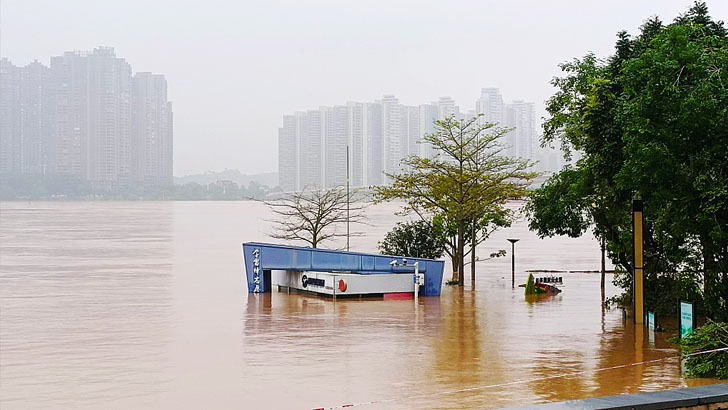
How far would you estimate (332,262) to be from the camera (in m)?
30.3

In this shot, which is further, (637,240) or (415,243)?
(415,243)

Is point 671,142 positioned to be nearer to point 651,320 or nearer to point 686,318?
point 686,318

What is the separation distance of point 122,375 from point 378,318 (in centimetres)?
926

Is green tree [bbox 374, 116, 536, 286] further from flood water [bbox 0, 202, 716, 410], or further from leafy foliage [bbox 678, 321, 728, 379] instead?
leafy foliage [bbox 678, 321, 728, 379]

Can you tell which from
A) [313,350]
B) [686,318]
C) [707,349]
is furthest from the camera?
[313,350]

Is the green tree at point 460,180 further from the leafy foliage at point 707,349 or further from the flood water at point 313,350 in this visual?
the leafy foliage at point 707,349

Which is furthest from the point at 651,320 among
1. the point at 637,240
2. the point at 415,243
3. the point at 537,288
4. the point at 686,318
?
the point at 415,243

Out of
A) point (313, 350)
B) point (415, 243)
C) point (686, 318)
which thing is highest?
point (415, 243)

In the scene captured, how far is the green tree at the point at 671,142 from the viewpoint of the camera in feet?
55.6

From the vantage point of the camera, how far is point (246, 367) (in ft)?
54.0

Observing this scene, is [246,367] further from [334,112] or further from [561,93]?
[334,112]

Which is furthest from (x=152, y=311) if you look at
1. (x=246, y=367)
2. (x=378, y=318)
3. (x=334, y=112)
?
(x=334, y=112)

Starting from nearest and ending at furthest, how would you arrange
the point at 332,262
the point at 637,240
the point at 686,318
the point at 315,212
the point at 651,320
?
the point at 686,318, the point at 651,320, the point at 637,240, the point at 332,262, the point at 315,212

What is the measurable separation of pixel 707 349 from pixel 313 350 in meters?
7.21
